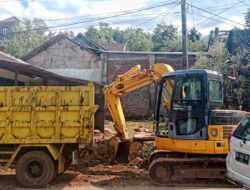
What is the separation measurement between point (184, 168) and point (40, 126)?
143 inches

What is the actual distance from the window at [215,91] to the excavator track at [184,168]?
4.87ft

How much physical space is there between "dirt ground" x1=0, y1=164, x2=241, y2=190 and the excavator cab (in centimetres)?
123

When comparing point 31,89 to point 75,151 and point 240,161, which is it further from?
point 240,161

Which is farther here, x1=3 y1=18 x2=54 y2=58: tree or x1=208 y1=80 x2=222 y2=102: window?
x1=3 y1=18 x2=54 y2=58: tree

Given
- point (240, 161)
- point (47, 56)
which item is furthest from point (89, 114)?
point (47, 56)

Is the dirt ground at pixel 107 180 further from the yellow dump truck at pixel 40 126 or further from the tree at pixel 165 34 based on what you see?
the tree at pixel 165 34

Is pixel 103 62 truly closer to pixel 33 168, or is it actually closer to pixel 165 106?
pixel 165 106

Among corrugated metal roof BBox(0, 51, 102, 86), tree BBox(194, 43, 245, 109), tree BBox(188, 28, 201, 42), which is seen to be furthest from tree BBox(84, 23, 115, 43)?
corrugated metal roof BBox(0, 51, 102, 86)

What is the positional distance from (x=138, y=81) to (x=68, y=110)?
2.82 m

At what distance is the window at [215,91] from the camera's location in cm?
1003

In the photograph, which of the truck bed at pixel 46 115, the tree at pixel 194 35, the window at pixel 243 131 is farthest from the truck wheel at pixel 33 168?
the tree at pixel 194 35

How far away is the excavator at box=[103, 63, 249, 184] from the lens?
967cm

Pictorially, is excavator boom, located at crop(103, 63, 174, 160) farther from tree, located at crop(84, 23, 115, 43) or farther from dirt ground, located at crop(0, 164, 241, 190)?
tree, located at crop(84, 23, 115, 43)

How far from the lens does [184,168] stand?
32.6 feet
